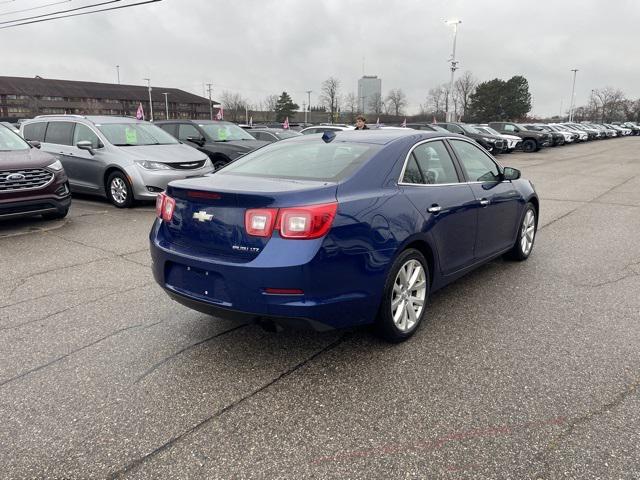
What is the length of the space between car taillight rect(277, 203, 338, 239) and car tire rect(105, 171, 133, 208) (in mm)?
6948

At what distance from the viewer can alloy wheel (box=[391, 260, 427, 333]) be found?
3.57 meters

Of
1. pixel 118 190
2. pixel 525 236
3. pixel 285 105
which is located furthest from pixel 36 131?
pixel 285 105

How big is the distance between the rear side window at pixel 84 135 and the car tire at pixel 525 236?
7871mm

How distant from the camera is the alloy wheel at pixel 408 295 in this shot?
3.57 meters

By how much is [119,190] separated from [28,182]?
2252mm

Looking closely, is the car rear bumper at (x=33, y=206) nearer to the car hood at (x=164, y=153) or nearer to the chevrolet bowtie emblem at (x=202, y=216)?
the car hood at (x=164, y=153)

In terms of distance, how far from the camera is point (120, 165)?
9.20m

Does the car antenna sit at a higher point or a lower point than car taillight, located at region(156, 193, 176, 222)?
higher

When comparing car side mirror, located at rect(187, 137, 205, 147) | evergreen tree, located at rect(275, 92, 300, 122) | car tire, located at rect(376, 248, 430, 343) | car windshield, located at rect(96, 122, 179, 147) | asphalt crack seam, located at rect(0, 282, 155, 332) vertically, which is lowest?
asphalt crack seam, located at rect(0, 282, 155, 332)

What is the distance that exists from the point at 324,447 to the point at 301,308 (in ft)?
2.61

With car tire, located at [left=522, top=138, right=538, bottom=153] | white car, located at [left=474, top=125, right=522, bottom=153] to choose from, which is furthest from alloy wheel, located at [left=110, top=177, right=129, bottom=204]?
car tire, located at [left=522, top=138, right=538, bottom=153]

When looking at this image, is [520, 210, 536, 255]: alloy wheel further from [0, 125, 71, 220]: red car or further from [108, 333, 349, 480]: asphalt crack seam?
[0, 125, 71, 220]: red car

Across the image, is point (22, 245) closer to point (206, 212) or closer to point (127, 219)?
point (127, 219)

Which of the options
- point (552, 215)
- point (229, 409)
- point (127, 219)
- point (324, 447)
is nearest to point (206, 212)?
point (229, 409)
